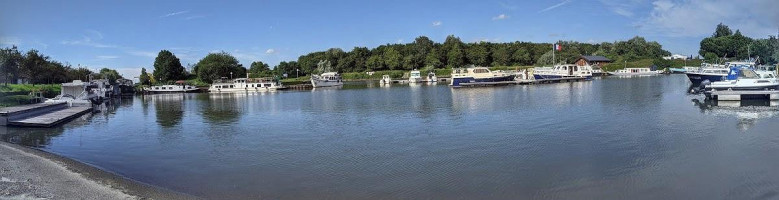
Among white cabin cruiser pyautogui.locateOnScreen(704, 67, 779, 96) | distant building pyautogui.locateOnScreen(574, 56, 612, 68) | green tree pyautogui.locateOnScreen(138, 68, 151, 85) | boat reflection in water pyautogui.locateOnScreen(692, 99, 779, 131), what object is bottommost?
boat reflection in water pyautogui.locateOnScreen(692, 99, 779, 131)

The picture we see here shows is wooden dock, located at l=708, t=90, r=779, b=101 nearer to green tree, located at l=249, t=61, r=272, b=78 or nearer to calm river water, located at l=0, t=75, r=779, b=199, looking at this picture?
calm river water, located at l=0, t=75, r=779, b=199

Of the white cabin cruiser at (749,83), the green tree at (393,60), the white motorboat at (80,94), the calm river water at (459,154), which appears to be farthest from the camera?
the green tree at (393,60)

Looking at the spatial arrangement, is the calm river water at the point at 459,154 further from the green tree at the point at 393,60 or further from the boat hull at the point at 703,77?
the green tree at the point at 393,60

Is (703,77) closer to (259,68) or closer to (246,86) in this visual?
(246,86)

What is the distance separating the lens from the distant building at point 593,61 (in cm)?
12275

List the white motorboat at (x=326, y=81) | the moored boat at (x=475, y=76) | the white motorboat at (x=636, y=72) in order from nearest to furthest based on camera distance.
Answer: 1. the moored boat at (x=475, y=76)
2. the white motorboat at (x=326, y=81)
3. the white motorboat at (x=636, y=72)

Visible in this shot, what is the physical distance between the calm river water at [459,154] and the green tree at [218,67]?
88879mm

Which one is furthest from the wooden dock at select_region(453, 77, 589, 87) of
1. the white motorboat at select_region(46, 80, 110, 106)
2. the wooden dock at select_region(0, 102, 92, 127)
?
the wooden dock at select_region(0, 102, 92, 127)

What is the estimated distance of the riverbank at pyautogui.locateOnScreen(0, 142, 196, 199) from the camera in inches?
456

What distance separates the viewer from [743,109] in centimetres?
2848

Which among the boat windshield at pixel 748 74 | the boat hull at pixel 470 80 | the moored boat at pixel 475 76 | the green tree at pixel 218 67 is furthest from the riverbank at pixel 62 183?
the green tree at pixel 218 67

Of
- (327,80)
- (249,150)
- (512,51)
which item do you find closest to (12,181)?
(249,150)

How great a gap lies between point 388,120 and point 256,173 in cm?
1398

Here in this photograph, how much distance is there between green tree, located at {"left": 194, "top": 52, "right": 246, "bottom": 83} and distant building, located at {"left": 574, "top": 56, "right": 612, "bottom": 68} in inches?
3282
